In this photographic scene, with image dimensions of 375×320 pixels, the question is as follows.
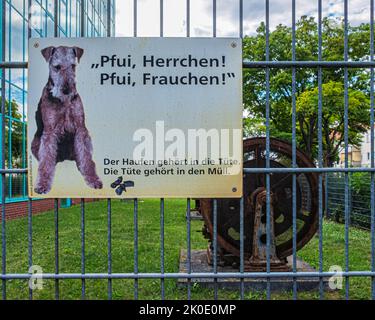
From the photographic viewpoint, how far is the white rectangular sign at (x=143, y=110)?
287 centimetres

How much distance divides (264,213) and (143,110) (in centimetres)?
396

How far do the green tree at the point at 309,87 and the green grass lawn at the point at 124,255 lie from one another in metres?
3.83

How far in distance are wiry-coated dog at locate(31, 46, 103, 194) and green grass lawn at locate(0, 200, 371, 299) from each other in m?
3.59

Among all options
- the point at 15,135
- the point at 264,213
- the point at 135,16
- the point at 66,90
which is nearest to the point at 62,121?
the point at 66,90

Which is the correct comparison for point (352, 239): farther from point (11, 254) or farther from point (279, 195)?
point (11, 254)

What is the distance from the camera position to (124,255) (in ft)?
29.9

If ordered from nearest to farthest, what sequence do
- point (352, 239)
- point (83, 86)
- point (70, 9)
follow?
point (83, 86), point (352, 239), point (70, 9)

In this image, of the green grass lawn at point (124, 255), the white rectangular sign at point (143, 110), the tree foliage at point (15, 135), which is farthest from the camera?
the tree foliage at point (15, 135)

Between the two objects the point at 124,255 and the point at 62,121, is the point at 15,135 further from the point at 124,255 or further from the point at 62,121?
the point at 62,121

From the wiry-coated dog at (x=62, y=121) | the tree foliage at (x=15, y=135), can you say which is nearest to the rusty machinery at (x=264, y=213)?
the wiry-coated dog at (x=62, y=121)

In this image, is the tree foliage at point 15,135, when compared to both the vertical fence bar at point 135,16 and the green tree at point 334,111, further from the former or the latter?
the vertical fence bar at point 135,16

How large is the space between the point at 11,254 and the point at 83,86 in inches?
295

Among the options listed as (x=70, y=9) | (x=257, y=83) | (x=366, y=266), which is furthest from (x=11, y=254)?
(x=70, y=9)
